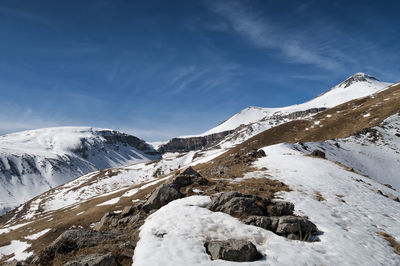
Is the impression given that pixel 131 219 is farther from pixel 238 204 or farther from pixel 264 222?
pixel 264 222

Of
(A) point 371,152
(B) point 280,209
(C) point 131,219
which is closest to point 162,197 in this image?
(C) point 131,219

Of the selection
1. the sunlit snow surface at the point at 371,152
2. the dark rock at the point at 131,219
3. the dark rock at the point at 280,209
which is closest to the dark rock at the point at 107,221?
the dark rock at the point at 131,219

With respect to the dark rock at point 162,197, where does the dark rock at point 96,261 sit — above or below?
below

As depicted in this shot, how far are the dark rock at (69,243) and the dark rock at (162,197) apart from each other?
5050 mm

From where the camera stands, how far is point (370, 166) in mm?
49844

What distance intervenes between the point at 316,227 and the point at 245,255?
6522mm

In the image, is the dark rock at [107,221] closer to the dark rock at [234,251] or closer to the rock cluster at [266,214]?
the rock cluster at [266,214]

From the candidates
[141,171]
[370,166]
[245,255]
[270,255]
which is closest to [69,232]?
[245,255]

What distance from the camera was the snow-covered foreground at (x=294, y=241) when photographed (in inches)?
445

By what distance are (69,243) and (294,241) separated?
12.0m

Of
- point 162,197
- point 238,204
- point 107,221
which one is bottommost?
point 107,221

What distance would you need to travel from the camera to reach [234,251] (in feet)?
35.8

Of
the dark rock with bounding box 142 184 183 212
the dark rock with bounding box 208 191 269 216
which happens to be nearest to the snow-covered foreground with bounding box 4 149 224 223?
the dark rock with bounding box 142 184 183 212

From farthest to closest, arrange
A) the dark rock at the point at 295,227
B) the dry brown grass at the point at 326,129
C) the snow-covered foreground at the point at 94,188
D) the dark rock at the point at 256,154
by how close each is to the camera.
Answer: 1. the snow-covered foreground at the point at 94,188
2. the dry brown grass at the point at 326,129
3. the dark rock at the point at 256,154
4. the dark rock at the point at 295,227
